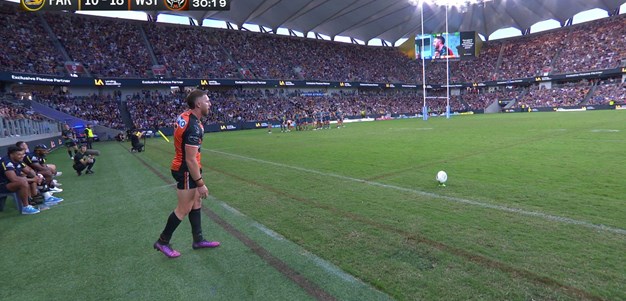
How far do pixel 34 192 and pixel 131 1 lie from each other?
742cm

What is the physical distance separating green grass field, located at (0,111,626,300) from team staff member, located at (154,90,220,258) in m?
0.30

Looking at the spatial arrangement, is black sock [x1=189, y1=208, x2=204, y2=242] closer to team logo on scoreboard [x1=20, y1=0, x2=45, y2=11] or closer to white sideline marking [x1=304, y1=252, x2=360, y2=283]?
white sideline marking [x1=304, y1=252, x2=360, y2=283]

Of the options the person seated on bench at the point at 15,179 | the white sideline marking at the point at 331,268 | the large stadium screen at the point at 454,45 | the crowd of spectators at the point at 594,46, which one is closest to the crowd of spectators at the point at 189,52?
the large stadium screen at the point at 454,45

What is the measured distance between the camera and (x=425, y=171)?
9109 mm

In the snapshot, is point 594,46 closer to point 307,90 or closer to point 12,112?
point 307,90

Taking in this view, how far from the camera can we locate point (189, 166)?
4.12m

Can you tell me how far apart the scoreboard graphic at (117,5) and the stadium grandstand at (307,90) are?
0.32 metres

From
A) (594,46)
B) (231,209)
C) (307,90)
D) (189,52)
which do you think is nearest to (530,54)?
(594,46)

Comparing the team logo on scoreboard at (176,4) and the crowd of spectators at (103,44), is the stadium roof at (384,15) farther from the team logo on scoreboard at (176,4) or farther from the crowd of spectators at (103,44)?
the team logo on scoreboard at (176,4)

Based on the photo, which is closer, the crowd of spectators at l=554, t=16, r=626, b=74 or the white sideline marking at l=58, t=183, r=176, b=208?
the white sideline marking at l=58, t=183, r=176, b=208

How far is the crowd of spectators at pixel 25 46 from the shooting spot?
32.0 m

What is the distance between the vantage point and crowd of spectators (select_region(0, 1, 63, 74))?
3203cm

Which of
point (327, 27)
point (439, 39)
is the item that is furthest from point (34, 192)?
point (327, 27)

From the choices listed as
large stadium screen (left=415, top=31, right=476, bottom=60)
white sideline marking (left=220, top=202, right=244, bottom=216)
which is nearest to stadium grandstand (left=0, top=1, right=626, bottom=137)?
large stadium screen (left=415, top=31, right=476, bottom=60)
